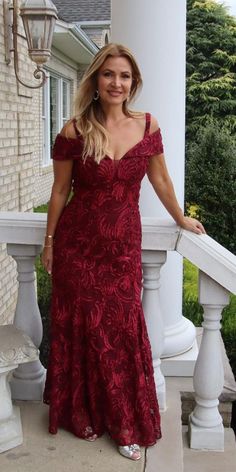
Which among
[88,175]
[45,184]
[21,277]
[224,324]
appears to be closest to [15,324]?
[21,277]

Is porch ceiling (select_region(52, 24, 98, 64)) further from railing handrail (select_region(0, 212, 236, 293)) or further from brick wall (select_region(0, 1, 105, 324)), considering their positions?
railing handrail (select_region(0, 212, 236, 293))

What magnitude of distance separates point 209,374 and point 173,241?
1.98 feet

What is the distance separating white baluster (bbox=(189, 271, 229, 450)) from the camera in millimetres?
2832

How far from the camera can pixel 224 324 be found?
616 centimetres

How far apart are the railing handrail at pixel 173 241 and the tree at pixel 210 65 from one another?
52.6ft

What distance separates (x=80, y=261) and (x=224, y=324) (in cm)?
373

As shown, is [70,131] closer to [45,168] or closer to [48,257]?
[48,257]

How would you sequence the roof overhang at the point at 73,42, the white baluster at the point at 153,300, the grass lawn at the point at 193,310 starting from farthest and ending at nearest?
the roof overhang at the point at 73,42 < the grass lawn at the point at 193,310 < the white baluster at the point at 153,300

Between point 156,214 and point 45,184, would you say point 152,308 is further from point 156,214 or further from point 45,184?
point 45,184

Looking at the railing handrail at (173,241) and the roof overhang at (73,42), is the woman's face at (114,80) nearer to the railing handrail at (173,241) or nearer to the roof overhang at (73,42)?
the railing handrail at (173,241)

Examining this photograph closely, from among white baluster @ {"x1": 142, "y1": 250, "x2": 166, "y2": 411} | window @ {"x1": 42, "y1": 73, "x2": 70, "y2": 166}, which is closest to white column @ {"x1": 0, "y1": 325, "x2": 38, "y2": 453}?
white baluster @ {"x1": 142, "y1": 250, "x2": 166, "y2": 411}

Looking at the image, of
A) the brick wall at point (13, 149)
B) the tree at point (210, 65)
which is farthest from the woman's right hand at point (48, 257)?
the tree at point (210, 65)

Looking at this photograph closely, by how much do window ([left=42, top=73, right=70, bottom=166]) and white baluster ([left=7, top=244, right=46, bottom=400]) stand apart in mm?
11142

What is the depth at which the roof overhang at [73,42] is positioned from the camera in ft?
40.9
